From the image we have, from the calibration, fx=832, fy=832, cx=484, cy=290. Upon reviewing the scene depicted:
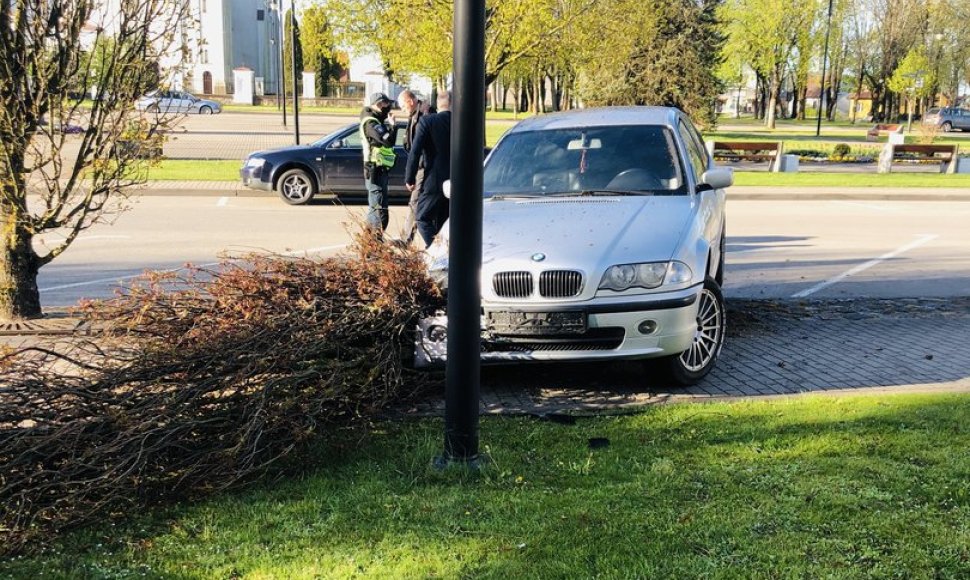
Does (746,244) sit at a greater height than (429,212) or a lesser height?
lesser

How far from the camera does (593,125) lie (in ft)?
23.2

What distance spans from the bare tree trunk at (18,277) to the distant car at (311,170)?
9.54m

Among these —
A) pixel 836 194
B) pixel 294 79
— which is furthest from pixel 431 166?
pixel 294 79

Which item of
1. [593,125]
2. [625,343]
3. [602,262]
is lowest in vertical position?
[625,343]

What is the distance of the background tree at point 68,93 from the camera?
6008mm

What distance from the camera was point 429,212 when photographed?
8992 millimetres

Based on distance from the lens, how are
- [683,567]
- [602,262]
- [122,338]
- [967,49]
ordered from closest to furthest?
[683,567]
[122,338]
[602,262]
[967,49]

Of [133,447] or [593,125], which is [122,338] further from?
[593,125]

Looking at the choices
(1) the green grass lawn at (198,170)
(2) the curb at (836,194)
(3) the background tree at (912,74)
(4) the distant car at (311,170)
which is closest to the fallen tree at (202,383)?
(4) the distant car at (311,170)

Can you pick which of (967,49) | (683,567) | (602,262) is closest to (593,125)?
(602,262)

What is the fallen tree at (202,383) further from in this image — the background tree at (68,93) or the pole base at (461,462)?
the background tree at (68,93)

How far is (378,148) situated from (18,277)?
4.68 metres

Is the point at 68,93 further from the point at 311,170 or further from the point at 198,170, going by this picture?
the point at 198,170

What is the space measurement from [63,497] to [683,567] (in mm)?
2496
